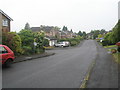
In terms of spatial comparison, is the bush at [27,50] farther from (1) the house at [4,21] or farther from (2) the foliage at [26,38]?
(1) the house at [4,21]

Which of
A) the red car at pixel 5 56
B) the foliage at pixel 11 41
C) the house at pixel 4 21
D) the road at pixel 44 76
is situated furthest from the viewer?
the house at pixel 4 21

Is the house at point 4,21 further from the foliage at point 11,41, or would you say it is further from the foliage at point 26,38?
the foliage at point 11,41

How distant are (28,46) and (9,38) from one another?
16.6 ft

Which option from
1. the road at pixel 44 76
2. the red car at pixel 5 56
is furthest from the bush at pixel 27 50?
the red car at pixel 5 56

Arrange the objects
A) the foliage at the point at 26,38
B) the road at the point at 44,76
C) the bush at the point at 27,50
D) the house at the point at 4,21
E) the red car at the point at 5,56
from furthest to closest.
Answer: the house at the point at 4,21 < the foliage at the point at 26,38 < the bush at the point at 27,50 < the red car at the point at 5,56 < the road at the point at 44,76

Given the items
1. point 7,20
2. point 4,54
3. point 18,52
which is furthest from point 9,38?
point 7,20

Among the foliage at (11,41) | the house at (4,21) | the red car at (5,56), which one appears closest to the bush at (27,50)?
the foliage at (11,41)

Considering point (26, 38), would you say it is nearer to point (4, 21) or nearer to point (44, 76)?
point (4, 21)

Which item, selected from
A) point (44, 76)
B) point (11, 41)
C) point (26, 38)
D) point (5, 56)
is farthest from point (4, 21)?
point (44, 76)

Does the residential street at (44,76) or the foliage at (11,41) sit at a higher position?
the foliage at (11,41)

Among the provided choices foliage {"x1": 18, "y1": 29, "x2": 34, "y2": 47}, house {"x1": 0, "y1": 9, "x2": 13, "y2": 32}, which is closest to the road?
foliage {"x1": 18, "y1": 29, "x2": 34, "y2": 47}

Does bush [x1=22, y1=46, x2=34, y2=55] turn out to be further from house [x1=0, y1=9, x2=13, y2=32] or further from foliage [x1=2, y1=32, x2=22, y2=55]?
house [x1=0, y1=9, x2=13, y2=32]

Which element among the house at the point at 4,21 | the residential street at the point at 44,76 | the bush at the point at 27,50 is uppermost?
the house at the point at 4,21

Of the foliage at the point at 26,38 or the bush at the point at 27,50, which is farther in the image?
the foliage at the point at 26,38
